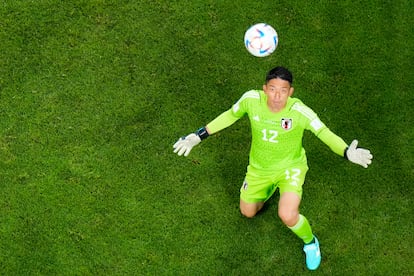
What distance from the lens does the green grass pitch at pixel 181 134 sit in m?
8.42

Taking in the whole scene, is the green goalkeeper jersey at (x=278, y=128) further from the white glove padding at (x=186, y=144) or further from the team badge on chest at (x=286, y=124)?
the white glove padding at (x=186, y=144)

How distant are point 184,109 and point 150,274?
7.01ft

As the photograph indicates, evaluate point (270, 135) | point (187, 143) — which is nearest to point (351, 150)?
point (270, 135)

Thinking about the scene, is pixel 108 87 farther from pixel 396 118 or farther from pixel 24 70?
pixel 396 118

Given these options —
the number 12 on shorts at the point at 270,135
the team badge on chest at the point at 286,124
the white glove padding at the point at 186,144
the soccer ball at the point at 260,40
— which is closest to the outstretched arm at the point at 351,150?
the team badge on chest at the point at 286,124

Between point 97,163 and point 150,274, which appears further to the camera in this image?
point 97,163

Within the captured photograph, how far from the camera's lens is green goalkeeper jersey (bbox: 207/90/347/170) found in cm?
747

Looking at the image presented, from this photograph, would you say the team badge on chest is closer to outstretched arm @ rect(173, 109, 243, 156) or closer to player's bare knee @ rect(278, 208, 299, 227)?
outstretched arm @ rect(173, 109, 243, 156)

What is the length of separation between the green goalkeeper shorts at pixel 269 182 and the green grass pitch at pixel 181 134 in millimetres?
519

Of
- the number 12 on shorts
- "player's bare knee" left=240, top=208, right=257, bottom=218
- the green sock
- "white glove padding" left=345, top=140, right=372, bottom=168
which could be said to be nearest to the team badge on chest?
the number 12 on shorts

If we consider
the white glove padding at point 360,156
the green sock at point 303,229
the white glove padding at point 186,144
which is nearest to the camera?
the white glove padding at point 360,156

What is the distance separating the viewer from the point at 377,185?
871cm

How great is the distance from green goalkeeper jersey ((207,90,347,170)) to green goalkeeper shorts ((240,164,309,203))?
0.25ft

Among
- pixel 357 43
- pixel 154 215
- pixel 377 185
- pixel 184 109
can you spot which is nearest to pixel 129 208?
pixel 154 215
